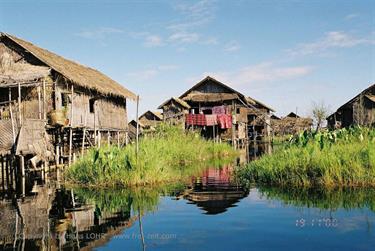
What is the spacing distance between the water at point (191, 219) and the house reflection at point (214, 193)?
1.0 inches

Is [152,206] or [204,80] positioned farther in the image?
[204,80]

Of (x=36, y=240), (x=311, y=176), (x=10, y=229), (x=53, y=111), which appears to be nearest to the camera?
(x=36, y=240)

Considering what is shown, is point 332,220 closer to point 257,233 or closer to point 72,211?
point 257,233

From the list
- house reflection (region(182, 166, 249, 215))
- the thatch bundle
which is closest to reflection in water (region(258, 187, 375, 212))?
house reflection (region(182, 166, 249, 215))

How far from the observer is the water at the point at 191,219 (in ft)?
20.1

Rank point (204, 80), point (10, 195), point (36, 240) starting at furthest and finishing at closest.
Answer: point (204, 80) → point (10, 195) → point (36, 240)

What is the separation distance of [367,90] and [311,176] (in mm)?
24852

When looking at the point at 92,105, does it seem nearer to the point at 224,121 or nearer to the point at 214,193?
the point at 214,193

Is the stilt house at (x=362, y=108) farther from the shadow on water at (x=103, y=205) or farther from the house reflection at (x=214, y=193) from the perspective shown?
the shadow on water at (x=103, y=205)

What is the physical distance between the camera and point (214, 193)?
10.8 metres

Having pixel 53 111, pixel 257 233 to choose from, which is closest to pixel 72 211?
pixel 257 233

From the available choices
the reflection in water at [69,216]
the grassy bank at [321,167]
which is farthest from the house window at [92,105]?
the grassy bank at [321,167]

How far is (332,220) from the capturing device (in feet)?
23.6

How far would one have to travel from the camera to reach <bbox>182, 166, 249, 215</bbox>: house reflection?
9025 millimetres
